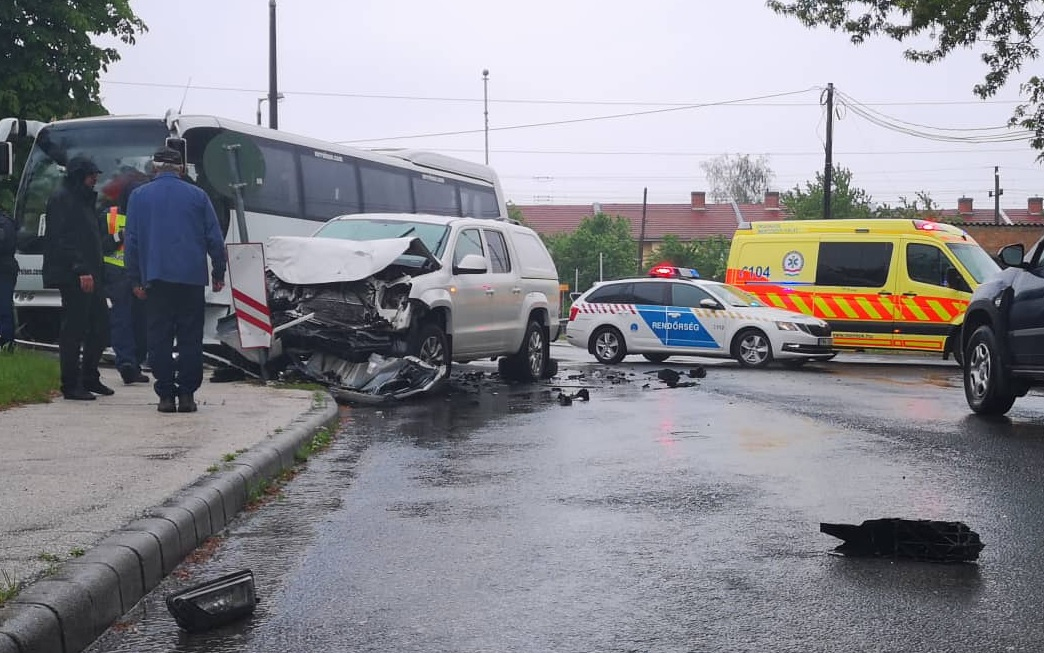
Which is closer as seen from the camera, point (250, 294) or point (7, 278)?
point (250, 294)

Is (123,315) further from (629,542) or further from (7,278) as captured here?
(629,542)

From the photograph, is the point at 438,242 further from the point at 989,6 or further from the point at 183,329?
the point at 989,6

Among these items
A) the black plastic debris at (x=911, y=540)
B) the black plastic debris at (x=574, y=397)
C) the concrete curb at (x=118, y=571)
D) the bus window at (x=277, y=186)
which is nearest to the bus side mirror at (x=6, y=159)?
the black plastic debris at (x=574, y=397)

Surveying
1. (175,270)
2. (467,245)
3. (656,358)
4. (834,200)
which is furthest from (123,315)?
(834,200)

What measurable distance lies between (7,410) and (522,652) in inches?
265

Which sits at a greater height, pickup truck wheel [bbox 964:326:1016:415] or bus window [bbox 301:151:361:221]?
bus window [bbox 301:151:361:221]

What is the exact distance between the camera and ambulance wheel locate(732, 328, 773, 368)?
787 inches

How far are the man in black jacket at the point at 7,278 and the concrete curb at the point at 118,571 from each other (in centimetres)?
948

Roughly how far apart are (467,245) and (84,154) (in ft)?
19.6

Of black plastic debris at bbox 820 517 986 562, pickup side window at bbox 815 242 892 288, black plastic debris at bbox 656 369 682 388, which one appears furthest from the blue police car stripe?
black plastic debris at bbox 820 517 986 562

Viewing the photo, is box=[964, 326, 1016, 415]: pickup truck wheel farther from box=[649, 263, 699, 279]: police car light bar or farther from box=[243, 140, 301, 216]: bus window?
box=[243, 140, 301, 216]: bus window

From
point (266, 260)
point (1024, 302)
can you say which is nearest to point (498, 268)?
point (266, 260)

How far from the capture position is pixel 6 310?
15.3m

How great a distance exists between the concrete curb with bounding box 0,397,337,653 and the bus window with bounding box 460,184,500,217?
18769 mm
